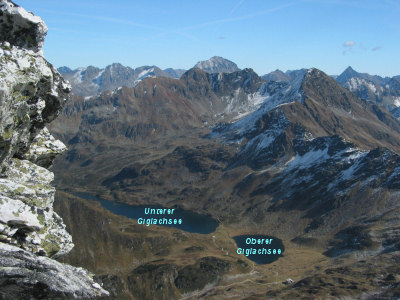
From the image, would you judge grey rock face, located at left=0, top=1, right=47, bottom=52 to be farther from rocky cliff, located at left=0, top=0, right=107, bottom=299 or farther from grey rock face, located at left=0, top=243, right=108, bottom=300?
grey rock face, located at left=0, top=243, right=108, bottom=300

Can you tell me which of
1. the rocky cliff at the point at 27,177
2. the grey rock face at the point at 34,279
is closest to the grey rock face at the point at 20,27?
the rocky cliff at the point at 27,177

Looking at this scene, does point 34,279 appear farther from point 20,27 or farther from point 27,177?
point 20,27

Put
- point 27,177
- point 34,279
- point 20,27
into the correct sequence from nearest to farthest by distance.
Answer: point 34,279 < point 20,27 < point 27,177

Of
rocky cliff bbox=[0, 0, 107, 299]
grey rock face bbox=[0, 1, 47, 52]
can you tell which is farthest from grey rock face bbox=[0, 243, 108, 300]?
grey rock face bbox=[0, 1, 47, 52]

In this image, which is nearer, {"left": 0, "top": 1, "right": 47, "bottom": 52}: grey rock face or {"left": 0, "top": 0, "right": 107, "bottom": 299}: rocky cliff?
{"left": 0, "top": 0, "right": 107, "bottom": 299}: rocky cliff

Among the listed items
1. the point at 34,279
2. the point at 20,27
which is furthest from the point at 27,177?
the point at 20,27

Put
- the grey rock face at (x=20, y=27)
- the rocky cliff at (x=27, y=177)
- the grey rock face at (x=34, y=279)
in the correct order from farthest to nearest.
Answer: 1. the grey rock face at (x=20, y=27)
2. the rocky cliff at (x=27, y=177)
3. the grey rock face at (x=34, y=279)

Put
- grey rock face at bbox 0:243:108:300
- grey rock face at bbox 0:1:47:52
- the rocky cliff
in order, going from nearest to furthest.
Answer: grey rock face at bbox 0:243:108:300 → the rocky cliff → grey rock face at bbox 0:1:47:52

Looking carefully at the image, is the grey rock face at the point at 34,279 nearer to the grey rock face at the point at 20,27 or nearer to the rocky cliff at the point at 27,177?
the rocky cliff at the point at 27,177
